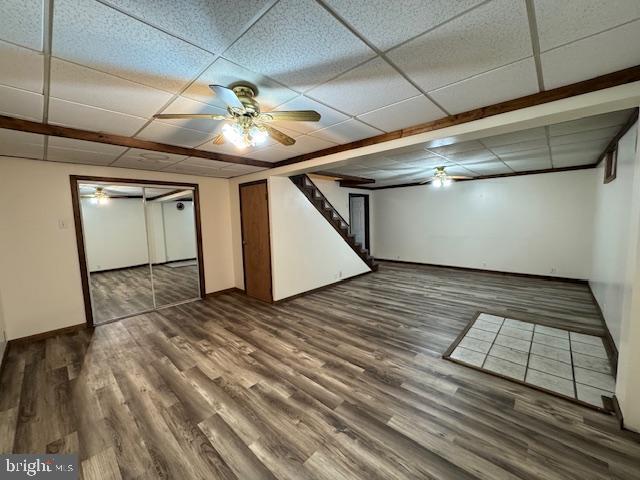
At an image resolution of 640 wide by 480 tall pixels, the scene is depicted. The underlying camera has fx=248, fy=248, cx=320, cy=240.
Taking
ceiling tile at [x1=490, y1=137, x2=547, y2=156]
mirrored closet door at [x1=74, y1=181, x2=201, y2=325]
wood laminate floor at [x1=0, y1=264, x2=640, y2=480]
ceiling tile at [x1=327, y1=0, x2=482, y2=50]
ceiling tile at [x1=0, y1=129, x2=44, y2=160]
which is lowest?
wood laminate floor at [x1=0, y1=264, x2=640, y2=480]

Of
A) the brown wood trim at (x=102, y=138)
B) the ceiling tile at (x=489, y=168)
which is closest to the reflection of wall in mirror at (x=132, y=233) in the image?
the brown wood trim at (x=102, y=138)

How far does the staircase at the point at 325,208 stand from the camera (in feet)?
16.5

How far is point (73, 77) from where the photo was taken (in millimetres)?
1597

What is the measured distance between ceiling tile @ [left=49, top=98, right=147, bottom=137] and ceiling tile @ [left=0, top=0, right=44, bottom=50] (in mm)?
785

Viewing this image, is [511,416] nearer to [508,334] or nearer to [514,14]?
[508,334]

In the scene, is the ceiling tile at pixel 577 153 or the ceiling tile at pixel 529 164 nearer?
the ceiling tile at pixel 577 153

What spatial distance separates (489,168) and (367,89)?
4.60 metres

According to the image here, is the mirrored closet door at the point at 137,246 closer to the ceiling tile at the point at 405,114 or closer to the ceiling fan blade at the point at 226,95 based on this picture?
the ceiling fan blade at the point at 226,95

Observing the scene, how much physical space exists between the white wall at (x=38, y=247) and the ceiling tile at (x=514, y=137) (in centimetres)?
557

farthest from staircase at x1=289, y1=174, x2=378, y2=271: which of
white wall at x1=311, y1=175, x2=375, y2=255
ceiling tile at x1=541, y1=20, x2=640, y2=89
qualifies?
ceiling tile at x1=541, y1=20, x2=640, y2=89

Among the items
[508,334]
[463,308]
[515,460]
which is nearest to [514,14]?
[515,460]

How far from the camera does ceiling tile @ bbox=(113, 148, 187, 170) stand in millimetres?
3180

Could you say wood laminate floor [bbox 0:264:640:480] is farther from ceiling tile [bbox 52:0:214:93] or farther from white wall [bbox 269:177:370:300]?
ceiling tile [bbox 52:0:214:93]

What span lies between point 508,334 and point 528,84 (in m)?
2.89
